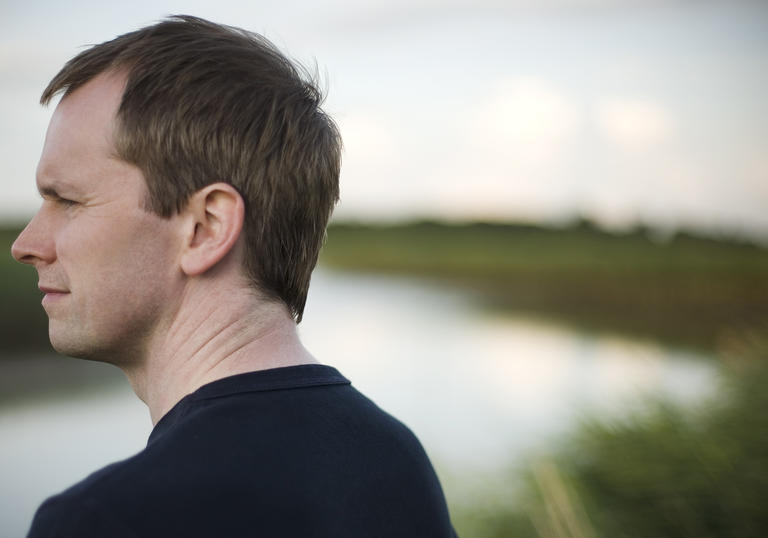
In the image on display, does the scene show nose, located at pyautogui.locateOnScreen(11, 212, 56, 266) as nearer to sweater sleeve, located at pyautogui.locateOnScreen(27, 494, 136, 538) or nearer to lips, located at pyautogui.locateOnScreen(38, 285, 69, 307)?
lips, located at pyautogui.locateOnScreen(38, 285, 69, 307)

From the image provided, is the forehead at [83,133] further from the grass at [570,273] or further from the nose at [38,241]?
the grass at [570,273]

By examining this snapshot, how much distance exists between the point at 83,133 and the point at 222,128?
22cm

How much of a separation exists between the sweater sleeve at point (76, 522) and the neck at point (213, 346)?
1.02ft

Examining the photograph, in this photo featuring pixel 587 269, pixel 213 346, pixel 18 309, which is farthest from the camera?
pixel 587 269

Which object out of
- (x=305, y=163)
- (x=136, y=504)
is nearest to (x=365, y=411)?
(x=136, y=504)

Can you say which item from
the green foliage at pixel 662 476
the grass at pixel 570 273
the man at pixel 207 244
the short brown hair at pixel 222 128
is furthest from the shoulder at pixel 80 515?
the grass at pixel 570 273

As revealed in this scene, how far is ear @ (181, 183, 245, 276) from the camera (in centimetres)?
116

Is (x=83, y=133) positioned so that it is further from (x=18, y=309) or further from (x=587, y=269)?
(x=587, y=269)

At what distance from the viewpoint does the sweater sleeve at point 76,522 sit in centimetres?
83

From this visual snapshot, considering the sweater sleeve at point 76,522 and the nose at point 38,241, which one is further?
the nose at point 38,241

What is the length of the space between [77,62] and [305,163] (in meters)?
0.42

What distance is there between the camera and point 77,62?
1280 millimetres

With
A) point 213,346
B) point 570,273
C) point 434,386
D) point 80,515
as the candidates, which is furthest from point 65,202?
point 570,273

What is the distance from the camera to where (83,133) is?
4.02 ft
